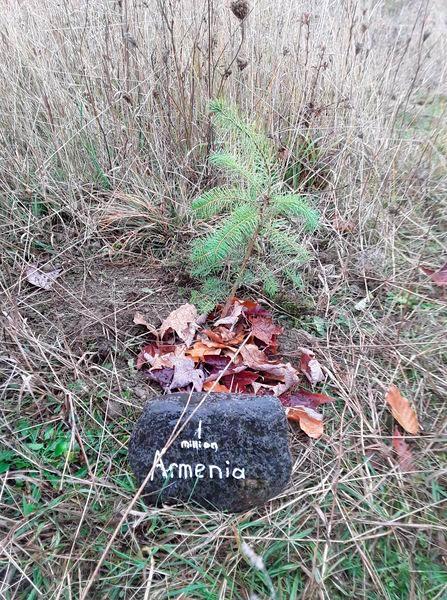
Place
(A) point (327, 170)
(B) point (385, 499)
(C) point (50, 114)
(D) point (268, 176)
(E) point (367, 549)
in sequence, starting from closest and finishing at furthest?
(E) point (367, 549) → (B) point (385, 499) → (D) point (268, 176) → (C) point (50, 114) → (A) point (327, 170)

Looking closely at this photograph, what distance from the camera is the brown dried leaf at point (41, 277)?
6.23 feet

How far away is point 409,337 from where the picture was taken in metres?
1.84

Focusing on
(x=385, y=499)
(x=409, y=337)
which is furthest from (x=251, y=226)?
(x=385, y=499)

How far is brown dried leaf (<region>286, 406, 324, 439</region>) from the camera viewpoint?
151 cm

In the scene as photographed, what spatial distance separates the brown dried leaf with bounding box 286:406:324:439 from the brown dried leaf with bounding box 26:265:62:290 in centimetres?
104

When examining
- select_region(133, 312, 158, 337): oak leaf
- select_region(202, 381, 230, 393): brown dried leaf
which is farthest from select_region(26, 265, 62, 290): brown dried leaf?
select_region(202, 381, 230, 393): brown dried leaf

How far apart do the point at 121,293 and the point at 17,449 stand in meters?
0.68

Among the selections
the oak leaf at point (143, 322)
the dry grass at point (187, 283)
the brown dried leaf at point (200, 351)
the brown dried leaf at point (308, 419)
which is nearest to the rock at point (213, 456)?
the dry grass at point (187, 283)

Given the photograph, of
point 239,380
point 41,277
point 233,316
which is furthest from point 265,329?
point 41,277

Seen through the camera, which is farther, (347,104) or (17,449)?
(347,104)

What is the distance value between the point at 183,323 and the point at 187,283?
0.24m

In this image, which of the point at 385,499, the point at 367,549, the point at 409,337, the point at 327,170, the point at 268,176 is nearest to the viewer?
the point at 367,549

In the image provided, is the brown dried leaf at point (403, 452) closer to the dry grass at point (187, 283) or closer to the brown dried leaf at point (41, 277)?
the dry grass at point (187, 283)

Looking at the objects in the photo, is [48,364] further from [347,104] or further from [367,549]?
[347,104]
